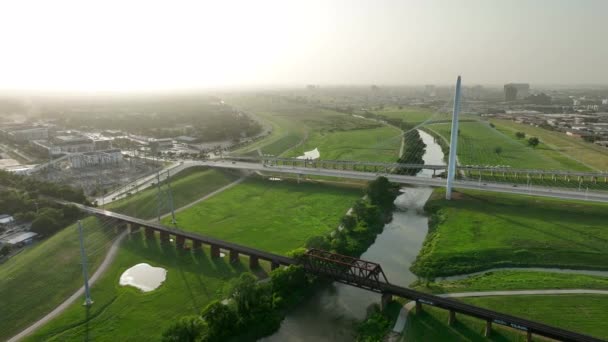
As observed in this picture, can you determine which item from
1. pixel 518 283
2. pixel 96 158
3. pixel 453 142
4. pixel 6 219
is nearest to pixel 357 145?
pixel 453 142

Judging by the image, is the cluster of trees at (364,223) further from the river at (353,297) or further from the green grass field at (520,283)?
the green grass field at (520,283)

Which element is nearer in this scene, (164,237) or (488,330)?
(488,330)

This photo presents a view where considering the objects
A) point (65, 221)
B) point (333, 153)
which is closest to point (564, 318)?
point (65, 221)

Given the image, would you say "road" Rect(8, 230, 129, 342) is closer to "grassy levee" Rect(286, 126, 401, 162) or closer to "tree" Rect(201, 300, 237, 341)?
"tree" Rect(201, 300, 237, 341)

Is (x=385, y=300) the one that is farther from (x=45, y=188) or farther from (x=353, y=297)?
(x=45, y=188)

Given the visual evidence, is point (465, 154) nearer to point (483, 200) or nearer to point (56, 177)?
point (483, 200)

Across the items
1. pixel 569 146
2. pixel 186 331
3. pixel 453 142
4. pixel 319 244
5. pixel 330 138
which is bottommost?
pixel 186 331

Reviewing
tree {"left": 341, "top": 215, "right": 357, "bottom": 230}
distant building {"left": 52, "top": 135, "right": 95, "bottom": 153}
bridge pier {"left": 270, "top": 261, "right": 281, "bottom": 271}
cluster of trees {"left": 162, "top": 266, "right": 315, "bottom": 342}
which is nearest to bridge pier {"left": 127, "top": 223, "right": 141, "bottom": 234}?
bridge pier {"left": 270, "top": 261, "right": 281, "bottom": 271}

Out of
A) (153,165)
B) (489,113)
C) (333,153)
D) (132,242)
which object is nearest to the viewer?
(132,242)
